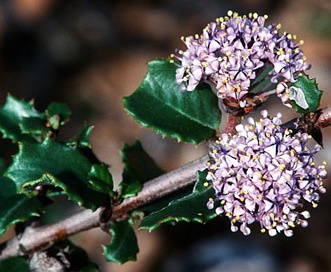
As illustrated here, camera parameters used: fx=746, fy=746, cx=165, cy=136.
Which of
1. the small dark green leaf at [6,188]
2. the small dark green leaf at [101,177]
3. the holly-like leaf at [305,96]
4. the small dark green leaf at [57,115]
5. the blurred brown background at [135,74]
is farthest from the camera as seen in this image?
the blurred brown background at [135,74]

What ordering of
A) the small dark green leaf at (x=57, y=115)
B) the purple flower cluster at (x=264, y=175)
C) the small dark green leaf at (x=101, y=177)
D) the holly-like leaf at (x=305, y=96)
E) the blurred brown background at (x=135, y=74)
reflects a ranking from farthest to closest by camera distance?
the blurred brown background at (x=135, y=74)
the small dark green leaf at (x=57, y=115)
the small dark green leaf at (x=101, y=177)
the holly-like leaf at (x=305, y=96)
the purple flower cluster at (x=264, y=175)

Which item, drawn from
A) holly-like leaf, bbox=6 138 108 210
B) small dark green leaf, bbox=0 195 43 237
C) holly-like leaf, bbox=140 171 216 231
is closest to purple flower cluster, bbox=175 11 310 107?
holly-like leaf, bbox=140 171 216 231

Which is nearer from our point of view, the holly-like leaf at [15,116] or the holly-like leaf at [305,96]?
the holly-like leaf at [305,96]

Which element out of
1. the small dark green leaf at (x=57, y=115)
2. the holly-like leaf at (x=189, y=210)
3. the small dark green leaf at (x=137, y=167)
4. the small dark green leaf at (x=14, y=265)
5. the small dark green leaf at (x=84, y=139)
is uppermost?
the small dark green leaf at (x=57, y=115)

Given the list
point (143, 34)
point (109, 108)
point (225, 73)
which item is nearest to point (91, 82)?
point (109, 108)

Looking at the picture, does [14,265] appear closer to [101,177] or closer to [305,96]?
[101,177]

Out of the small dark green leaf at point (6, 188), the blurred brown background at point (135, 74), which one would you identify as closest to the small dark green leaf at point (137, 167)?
the small dark green leaf at point (6, 188)

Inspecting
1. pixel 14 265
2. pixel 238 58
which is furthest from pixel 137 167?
pixel 238 58

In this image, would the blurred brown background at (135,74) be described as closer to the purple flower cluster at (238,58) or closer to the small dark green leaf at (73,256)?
the small dark green leaf at (73,256)
